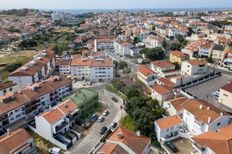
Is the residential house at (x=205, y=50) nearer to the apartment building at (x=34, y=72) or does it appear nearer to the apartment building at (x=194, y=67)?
the apartment building at (x=194, y=67)

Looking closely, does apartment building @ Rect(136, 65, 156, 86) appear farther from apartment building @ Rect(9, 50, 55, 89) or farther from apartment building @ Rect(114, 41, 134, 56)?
apartment building @ Rect(114, 41, 134, 56)

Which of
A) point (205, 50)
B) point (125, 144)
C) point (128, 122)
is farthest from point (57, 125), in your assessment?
point (205, 50)

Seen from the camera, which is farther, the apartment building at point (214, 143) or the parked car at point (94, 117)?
the parked car at point (94, 117)

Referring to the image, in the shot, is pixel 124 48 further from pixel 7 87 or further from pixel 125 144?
pixel 125 144

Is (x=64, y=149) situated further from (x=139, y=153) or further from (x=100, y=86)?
(x=100, y=86)

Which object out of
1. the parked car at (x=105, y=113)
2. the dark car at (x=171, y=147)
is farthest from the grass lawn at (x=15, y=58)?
the dark car at (x=171, y=147)

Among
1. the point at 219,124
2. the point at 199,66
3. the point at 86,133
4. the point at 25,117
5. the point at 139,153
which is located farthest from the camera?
the point at 199,66

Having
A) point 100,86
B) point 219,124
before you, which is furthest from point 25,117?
point 219,124
